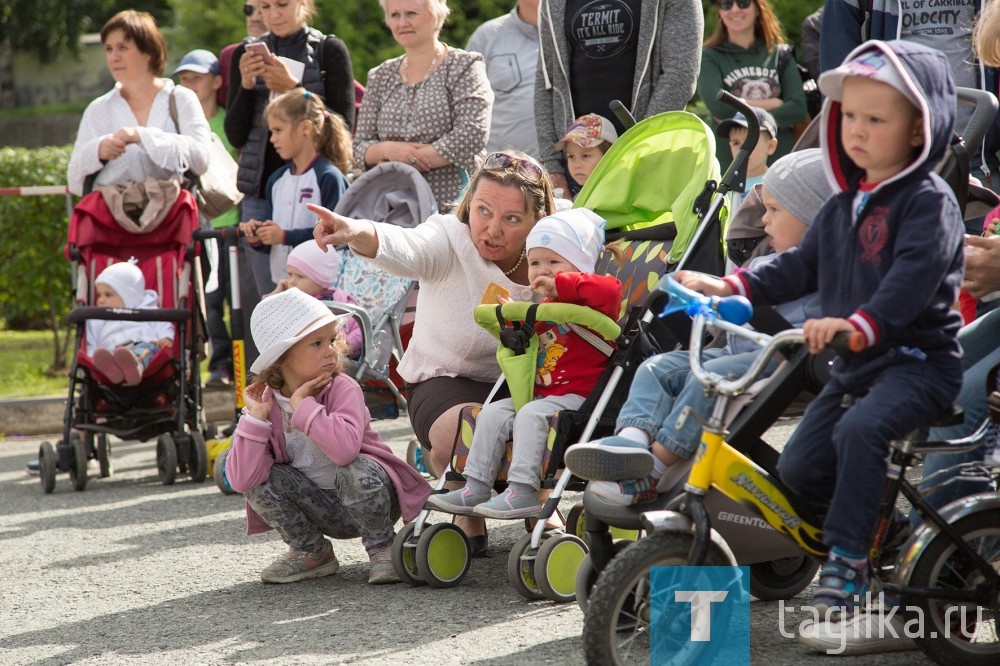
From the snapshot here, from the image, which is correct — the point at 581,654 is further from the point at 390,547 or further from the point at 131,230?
the point at 131,230

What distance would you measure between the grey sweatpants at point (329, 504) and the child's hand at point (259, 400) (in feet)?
0.66

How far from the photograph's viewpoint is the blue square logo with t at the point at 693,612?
322 cm

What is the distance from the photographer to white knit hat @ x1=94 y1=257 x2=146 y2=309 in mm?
7074

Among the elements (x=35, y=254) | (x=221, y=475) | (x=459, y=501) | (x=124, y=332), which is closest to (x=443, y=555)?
(x=459, y=501)

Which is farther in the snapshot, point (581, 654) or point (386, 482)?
point (386, 482)

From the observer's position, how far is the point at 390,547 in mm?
4566

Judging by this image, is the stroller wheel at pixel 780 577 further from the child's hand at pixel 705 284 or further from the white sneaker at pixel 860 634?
the child's hand at pixel 705 284

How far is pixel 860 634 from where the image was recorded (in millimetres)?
3188

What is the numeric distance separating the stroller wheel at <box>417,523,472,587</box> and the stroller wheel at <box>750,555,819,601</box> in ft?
3.23

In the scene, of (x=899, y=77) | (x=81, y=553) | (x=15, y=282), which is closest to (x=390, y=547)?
(x=81, y=553)

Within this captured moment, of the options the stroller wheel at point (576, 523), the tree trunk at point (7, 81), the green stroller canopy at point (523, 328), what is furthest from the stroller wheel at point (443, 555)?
the tree trunk at point (7, 81)

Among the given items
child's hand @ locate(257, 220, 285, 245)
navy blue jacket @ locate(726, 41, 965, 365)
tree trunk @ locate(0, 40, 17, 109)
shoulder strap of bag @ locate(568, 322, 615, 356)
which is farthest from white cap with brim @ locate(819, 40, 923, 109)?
tree trunk @ locate(0, 40, 17, 109)

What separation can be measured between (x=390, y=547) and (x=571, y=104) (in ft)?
9.09

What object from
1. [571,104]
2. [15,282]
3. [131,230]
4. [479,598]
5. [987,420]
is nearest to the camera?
[987,420]
